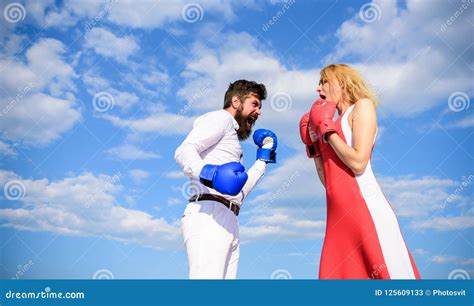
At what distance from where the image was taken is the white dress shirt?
3.76 meters

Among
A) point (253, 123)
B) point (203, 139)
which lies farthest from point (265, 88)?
point (203, 139)

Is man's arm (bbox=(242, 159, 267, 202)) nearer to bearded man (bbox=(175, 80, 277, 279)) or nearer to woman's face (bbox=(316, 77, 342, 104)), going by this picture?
bearded man (bbox=(175, 80, 277, 279))

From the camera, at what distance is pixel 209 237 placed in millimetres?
3750

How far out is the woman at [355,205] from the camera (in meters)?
3.52

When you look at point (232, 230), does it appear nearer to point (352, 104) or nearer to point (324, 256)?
point (324, 256)

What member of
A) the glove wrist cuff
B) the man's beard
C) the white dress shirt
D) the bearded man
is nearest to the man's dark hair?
the bearded man

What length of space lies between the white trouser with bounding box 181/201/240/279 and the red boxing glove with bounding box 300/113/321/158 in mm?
850

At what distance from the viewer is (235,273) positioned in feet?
13.4

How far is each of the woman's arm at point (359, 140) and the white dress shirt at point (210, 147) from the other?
0.89 m

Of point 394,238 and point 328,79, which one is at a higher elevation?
point 328,79

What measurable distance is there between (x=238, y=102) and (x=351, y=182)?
→ 1.33m

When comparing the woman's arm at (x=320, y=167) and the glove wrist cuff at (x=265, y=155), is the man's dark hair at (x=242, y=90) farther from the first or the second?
the woman's arm at (x=320, y=167)

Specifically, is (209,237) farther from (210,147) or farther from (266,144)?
(266,144)

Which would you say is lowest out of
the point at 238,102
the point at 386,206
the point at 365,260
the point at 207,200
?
the point at 365,260
